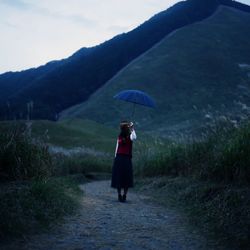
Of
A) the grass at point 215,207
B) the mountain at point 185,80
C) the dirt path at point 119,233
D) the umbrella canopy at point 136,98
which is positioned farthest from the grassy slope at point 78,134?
the dirt path at point 119,233

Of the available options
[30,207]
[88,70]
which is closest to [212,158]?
[30,207]

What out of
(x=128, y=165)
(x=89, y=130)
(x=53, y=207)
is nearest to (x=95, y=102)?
(x=89, y=130)

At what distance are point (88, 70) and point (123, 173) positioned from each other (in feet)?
125

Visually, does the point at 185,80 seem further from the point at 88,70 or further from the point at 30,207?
the point at 30,207

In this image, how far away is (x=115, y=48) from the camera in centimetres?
5147

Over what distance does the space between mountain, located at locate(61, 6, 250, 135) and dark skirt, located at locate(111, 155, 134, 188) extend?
22.0 m

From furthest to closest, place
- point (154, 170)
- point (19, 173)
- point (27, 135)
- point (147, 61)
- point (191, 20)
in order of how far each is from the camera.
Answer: point (191, 20), point (147, 61), point (154, 170), point (27, 135), point (19, 173)

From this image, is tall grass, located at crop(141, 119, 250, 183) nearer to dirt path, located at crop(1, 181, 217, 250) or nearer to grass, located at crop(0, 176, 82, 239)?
dirt path, located at crop(1, 181, 217, 250)

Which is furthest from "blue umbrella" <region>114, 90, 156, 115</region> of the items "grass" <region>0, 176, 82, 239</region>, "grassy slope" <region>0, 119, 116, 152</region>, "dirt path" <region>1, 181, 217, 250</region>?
"grassy slope" <region>0, 119, 116, 152</region>

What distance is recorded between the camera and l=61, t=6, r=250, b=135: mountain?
3747 centimetres

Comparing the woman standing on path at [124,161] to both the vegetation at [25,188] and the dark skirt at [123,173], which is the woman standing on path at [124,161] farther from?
the vegetation at [25,188]

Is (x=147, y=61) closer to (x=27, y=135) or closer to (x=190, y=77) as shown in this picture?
(x=190, y=77)

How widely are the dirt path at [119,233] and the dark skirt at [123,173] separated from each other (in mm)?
1673

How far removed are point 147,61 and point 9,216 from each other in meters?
44.2
